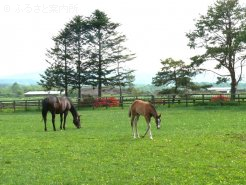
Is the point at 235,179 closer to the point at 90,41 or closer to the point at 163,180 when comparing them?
the point at 163,180

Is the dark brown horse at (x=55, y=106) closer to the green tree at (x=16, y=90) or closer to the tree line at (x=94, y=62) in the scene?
the tree line at (x=94, y=62)

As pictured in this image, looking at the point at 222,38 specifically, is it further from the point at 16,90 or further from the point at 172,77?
the point at 16,90

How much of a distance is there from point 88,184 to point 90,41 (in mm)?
49220

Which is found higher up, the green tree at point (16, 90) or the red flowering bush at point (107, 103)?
the green tree at point (16, 90)

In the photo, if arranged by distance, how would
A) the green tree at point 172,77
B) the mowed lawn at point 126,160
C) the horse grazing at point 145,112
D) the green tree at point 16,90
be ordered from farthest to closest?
the green tree at point 16,90, the green tree at point 172,77, the horse grazing at point 145,112, the mowed lawn at point 126,160

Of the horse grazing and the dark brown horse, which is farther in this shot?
the dark brown horse

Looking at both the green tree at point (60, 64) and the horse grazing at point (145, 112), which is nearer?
the horse grazing at point (145, 112)

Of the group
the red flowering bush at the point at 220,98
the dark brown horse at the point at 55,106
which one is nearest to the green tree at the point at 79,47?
the red flowering bush at the point at 220,98

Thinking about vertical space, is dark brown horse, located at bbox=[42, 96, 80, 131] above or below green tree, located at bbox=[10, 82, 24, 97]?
below

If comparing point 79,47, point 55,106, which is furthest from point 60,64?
point 55,106

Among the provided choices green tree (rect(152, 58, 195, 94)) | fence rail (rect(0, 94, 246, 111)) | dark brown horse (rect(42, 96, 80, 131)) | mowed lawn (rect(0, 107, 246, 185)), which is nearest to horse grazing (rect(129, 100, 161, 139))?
mowed lawn (rect(0, 107, 246, 185))

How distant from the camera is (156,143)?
13.8 meters

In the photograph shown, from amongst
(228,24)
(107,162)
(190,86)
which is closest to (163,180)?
(107,162)

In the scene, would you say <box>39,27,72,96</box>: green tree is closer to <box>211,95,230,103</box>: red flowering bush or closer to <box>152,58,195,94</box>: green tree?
<box>152,58,195,94</box>: green tree
